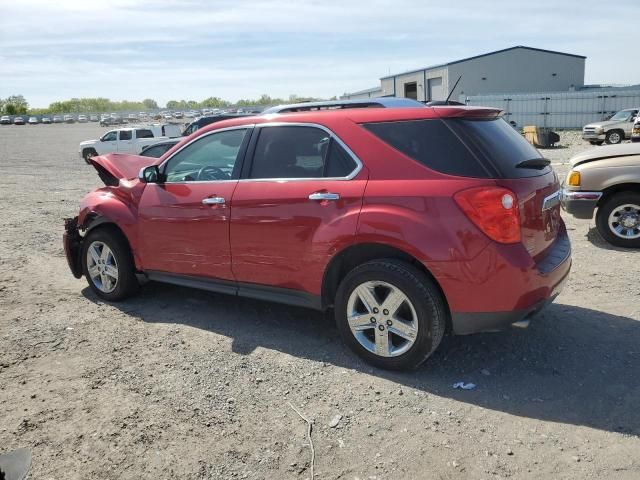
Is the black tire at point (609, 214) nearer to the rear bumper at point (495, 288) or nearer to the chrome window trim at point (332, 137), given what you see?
the rear bumper at point (495, 288)

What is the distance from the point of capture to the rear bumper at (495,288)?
343 cm

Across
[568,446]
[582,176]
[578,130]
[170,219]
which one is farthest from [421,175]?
[578,130]

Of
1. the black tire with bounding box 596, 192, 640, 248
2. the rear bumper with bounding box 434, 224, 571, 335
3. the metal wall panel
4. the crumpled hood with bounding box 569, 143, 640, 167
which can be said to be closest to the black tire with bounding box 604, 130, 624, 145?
the metal wall panel

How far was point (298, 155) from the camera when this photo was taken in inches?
165

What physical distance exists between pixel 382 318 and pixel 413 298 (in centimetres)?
31

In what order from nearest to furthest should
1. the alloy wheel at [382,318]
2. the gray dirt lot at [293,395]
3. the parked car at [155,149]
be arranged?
1. the gray dirt lot at [293,395]
2. the alloy wheel at [382,318]
3. the parked car at [155,149]

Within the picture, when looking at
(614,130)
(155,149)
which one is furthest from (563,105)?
(155,149)

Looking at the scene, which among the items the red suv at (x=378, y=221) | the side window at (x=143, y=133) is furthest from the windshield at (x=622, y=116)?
the red suv at (x=378, y=221)

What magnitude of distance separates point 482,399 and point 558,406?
45cm

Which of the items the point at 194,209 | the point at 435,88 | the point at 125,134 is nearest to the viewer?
the point at 194,209

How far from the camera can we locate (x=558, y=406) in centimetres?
339

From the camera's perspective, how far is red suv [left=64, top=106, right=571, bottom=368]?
3479mm

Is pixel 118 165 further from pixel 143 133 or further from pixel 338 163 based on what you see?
pixel 143 133

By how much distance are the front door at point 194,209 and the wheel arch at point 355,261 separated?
94cm
